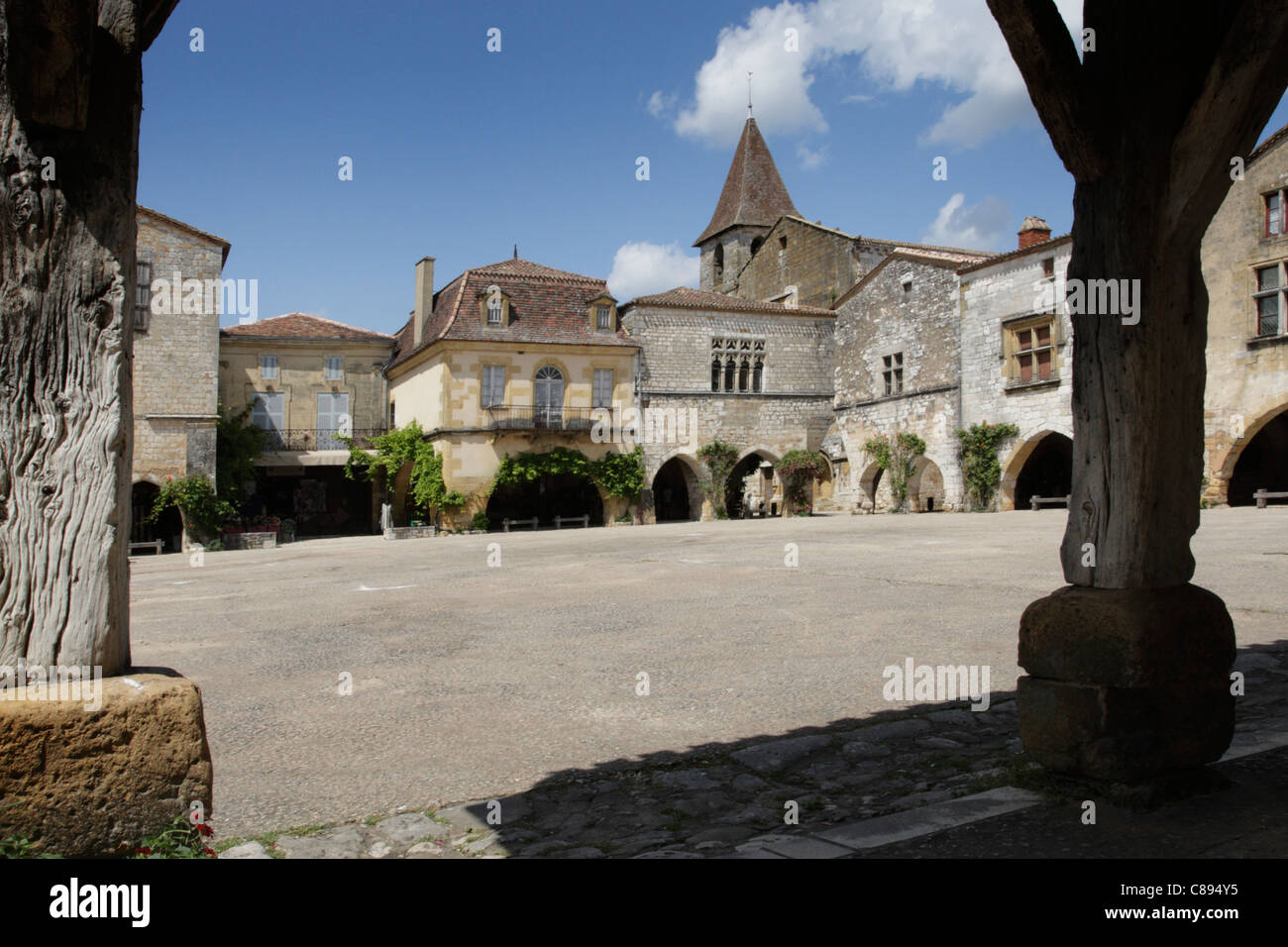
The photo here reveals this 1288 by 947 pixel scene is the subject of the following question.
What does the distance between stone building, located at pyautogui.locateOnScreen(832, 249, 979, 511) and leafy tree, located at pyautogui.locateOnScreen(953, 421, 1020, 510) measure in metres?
0.80

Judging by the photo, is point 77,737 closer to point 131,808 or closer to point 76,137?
point 131,808

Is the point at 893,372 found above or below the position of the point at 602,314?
below

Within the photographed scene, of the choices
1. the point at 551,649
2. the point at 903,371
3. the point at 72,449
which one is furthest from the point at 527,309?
the point at 72,449

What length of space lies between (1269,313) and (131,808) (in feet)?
86.5

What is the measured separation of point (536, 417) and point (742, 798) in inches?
1103

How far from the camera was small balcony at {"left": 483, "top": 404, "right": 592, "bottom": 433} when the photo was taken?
31453 mm

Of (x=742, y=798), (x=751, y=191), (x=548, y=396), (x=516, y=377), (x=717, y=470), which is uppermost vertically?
(x=751, y=191)

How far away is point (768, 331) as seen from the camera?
3528 cm

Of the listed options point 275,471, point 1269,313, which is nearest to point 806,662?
point 1269,313

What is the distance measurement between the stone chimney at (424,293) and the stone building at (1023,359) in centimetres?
1808

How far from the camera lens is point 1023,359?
2833 centimetres

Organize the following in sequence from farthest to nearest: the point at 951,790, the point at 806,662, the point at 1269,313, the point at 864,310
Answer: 1. the point at 864,310
2. the point at 1269,313
3. the point at 806,662
4. the point at 951,790

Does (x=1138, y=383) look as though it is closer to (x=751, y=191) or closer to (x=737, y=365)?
(x=737, y=365)

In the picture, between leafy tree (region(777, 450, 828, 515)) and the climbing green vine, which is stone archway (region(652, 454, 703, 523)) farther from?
the climbing green vine
